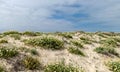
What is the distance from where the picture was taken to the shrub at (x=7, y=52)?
54.0 ft

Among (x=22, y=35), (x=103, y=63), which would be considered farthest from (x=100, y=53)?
(x=22, y=35)

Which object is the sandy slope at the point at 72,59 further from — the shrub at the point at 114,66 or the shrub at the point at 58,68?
the shrub at the point at 58,68

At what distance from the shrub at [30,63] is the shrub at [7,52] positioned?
0.93 metres

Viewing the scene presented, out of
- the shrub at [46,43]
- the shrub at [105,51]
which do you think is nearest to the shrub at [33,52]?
the shrub at [46,43]

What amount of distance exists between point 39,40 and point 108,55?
7.43 metres

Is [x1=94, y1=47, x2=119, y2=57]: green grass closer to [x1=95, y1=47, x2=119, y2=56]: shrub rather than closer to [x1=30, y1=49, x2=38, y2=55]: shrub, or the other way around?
[x1=95, y1=47, x2=119, y2=56]: shrub

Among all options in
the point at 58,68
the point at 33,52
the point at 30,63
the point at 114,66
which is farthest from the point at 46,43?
the point at 114,66

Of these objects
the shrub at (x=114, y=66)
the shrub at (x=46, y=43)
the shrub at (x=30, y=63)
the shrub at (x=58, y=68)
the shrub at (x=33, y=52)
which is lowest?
the shrub at (x=114, y=66)

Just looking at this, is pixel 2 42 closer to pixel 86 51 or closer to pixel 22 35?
pixel 22 35

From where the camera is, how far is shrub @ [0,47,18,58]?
16455mm

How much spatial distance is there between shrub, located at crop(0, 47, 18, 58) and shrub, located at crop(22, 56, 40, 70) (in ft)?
3.06

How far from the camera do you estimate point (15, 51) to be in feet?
57.1

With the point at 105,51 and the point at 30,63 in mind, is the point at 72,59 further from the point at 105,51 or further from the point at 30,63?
the point at 105,51

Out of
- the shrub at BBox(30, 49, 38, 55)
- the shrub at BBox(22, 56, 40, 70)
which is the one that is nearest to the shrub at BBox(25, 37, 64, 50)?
the shrub at BBox(30, 49, 38, 55)
